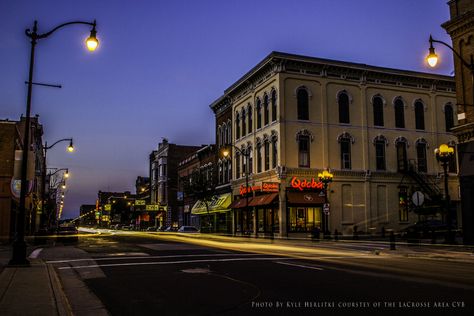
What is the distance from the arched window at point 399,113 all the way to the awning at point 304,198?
11.6 m

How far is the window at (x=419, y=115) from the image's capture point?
4938 centimetres

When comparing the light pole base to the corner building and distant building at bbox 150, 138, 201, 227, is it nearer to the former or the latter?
the corner building

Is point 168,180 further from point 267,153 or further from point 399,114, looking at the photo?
point 399,114

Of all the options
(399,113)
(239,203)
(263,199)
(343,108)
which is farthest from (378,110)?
(239,203)

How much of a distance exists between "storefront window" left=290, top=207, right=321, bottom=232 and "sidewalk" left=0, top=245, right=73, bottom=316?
104 ft

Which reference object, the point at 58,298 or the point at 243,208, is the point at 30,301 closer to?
the point at 58,298

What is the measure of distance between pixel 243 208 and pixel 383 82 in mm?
18438

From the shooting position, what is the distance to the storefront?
182ft

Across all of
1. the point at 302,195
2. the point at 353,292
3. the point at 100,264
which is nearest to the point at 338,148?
the point at 302,195

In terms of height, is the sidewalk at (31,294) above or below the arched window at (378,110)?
below

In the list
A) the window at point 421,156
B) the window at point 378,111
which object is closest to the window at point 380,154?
the window at point 378,111

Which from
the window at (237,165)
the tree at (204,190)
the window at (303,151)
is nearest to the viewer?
the window at (303,151)

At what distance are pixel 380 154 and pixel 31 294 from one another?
138 feet

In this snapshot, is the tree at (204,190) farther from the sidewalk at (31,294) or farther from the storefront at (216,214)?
the sidewalk at (31,294)
